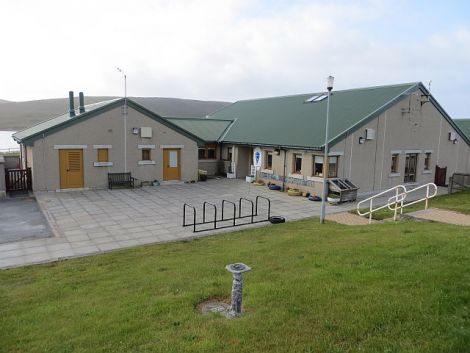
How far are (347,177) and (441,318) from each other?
1708cm

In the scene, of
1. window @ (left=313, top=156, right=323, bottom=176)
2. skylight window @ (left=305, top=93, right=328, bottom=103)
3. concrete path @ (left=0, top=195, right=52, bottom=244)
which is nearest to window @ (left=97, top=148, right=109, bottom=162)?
concrete path @ (left=0, top=195, right=52, bottom=244)

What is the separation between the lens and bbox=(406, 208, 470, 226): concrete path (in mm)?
14500

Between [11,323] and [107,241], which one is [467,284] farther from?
[107,241]

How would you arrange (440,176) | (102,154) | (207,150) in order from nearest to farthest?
(102,154) < (440,176) < (207,150)

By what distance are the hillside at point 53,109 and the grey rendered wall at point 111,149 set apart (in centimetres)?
7739

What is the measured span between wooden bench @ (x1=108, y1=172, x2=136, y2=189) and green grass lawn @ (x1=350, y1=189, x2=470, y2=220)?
1316cm

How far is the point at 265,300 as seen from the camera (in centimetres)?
627

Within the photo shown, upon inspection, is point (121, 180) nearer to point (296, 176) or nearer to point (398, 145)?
point (296, 176)

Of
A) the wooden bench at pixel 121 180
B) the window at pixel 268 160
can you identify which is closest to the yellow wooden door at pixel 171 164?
the wooden bench at pixel 121 180

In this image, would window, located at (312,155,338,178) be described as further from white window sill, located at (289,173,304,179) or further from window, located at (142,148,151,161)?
window, located at (142,148,151,161)

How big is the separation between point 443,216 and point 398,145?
31.4 feet

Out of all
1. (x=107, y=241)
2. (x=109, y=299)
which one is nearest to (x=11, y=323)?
(x=109, y=299)

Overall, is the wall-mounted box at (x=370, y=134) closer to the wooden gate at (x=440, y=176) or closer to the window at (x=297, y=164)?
the window at (x=297, y=164)

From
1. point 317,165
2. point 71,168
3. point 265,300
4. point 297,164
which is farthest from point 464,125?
point 265,300
